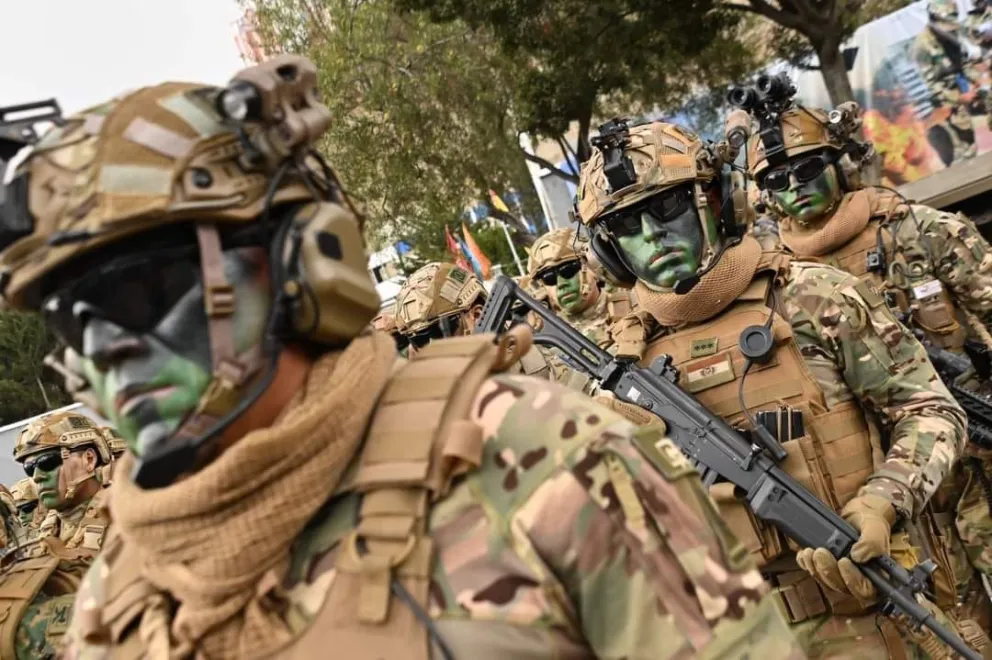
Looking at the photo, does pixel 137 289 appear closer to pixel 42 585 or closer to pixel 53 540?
pixel 42 585

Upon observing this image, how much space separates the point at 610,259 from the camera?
421 cm

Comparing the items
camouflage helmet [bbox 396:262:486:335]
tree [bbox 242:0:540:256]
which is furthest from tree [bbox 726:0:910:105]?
camouflage helmet [bbox 396:262:486:335]

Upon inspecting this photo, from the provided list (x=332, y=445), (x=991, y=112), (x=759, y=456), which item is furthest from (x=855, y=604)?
(x=991, y=112)

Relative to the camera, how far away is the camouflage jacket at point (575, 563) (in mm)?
1537

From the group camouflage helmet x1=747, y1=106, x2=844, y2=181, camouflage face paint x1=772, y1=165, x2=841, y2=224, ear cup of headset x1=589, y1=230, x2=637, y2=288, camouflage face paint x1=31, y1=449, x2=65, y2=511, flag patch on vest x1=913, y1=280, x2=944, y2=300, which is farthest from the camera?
camouflage face paint x1=31, y1=449, x2=65, y2=511

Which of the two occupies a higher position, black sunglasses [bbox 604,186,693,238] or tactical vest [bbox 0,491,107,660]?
black sunglasses [bbox 604,186,693,238]

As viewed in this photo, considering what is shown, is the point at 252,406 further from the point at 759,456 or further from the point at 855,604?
the point at 855,604

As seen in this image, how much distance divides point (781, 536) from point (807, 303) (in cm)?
93

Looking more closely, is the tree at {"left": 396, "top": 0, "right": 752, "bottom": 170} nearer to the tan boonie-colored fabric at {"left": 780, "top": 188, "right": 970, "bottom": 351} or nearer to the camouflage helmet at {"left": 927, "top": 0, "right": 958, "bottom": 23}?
the camouflage helmet at {"left": 927, "top": 0, "right": 958, "bottom": 23}

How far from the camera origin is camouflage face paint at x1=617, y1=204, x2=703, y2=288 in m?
3.81

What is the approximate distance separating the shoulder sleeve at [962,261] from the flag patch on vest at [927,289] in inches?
3.3

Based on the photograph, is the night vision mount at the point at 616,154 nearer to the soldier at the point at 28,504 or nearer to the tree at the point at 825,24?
the soldier at the point at 28,504

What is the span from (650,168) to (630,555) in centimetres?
261

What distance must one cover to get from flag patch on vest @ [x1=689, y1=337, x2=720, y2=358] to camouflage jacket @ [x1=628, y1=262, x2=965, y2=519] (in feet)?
0.95
